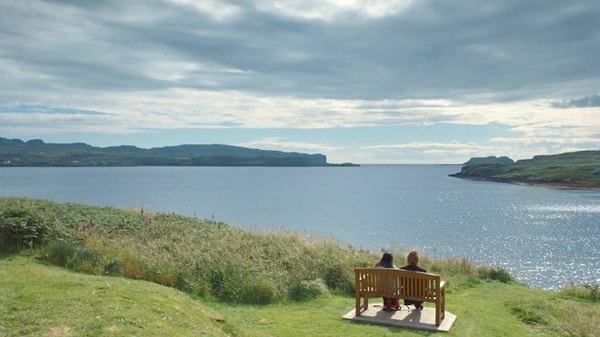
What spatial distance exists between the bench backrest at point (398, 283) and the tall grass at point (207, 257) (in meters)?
2.36

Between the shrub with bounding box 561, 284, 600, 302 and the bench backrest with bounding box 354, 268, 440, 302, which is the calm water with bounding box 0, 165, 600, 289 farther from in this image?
the bench backrest with bounding box 354, 268, 440, 302

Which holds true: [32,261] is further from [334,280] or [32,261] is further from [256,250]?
[334,280]

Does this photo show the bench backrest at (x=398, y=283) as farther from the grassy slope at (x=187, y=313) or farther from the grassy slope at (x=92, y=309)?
the grassy slope at (x=92, y=309)

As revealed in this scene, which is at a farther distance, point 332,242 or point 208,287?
point 332,242

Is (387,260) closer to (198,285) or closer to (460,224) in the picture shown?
(198,285)

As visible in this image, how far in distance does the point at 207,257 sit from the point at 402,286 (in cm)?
545

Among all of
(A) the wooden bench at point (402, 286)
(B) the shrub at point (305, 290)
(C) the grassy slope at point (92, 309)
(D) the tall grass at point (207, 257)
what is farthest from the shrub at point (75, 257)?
(A) the wooden bench at point (402, 286)

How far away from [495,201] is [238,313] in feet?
315

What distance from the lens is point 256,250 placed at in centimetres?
1548

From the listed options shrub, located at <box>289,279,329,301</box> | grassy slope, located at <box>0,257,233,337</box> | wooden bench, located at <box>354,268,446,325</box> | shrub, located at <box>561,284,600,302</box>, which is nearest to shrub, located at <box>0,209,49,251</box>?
grassy slope, located at <box>0,257,233,337</box>

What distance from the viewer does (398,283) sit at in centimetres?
1137

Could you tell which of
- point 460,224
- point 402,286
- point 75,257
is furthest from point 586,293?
point 460,224

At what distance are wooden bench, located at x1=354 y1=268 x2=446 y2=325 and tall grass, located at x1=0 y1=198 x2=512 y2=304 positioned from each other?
2359mm

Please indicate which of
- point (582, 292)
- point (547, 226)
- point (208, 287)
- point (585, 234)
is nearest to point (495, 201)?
point (547, 226)
